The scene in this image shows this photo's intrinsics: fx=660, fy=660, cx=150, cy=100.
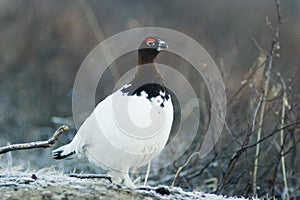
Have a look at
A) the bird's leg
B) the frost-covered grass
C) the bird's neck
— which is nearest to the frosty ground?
the frost-covered grass

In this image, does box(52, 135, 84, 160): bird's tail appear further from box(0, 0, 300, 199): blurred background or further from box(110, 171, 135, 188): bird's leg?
box(0, 0, 300, 199): blurred background

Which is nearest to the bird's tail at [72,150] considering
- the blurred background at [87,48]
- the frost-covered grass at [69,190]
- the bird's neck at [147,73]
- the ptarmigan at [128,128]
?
the ptarmigan at [128,128]

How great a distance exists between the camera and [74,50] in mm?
8398

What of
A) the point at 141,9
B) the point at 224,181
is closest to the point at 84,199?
the point at 224,181

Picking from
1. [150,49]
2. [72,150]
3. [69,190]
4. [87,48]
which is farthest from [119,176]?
[87,48]

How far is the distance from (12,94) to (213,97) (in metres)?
3.74

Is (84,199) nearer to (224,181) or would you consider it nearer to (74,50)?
(224,181)

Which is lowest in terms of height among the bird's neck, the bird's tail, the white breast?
the bird's tail

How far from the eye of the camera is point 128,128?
2.76 m

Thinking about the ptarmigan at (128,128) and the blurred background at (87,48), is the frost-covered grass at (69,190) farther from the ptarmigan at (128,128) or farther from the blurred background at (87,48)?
the blurred background at (87,48)

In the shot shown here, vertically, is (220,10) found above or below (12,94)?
above

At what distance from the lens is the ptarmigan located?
276cm

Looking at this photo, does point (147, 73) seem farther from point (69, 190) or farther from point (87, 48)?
point (87, 48)

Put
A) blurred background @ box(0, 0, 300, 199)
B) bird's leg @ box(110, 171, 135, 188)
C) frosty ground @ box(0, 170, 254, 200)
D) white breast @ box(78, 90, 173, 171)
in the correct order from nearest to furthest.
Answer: frosty ground @ box(0, 170, 254, 200), white breast @ box(78, 90, 173, 171), bird's leg @ box(110, 171, 135, 188), blurred background @ box(0, 0, 300, 199)
